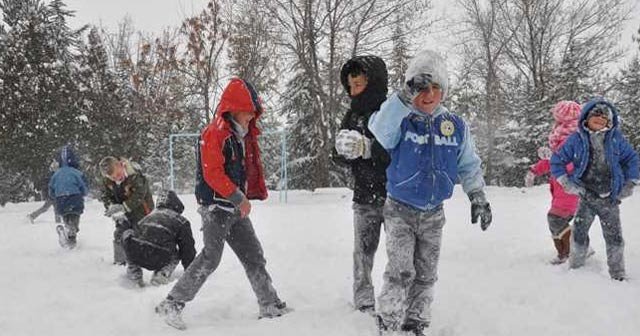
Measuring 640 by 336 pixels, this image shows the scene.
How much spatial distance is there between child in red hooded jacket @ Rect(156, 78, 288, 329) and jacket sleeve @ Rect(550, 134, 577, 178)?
2925 mm

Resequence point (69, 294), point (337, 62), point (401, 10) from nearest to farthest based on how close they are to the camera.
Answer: point (69, 294) → point (401, 10) → point (337, 62)

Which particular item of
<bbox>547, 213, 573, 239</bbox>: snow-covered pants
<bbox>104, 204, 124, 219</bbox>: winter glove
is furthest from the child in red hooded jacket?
<bbox>547, 213, 573, 239</bbox>: snow-covered pants

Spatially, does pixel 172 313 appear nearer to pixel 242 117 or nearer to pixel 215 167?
pixel 215 167

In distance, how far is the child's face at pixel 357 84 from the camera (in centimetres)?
417

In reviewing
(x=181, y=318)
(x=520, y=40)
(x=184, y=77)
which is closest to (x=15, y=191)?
(x=184, y=77)

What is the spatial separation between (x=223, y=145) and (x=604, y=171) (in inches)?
136

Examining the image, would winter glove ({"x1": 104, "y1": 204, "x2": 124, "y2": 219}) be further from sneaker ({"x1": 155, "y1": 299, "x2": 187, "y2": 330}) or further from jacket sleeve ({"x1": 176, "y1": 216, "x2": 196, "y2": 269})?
sneaker ({"x1": 155, "y1": 299, "x2": 187, "y2": 330})

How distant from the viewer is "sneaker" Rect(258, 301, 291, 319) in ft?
13.6

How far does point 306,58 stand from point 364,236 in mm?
16611

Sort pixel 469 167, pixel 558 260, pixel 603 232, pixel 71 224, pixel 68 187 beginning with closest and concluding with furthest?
pixel 469 167, pixel 603 232, pixel 558 260, pixel 71 224, pixel 68 187

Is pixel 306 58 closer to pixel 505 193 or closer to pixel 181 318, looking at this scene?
pixel 505 193

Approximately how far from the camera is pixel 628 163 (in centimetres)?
516

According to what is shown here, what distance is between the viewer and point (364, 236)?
4.17 meters

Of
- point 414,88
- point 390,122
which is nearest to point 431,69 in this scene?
point 414,88
